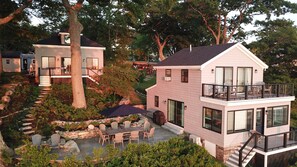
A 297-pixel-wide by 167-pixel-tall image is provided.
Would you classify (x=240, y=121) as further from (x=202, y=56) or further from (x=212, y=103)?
(x=202, y=56)

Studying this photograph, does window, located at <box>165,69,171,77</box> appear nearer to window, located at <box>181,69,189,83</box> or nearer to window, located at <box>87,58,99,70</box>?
window, located at <box>181,69,189,83</box>

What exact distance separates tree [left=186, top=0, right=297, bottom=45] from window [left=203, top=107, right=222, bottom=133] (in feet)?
49.2

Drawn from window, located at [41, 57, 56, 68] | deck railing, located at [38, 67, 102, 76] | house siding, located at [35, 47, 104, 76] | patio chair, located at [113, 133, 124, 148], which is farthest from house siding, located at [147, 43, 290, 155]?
window, located at [41, 57, 56, 68]

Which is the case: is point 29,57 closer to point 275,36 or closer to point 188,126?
point 188,126

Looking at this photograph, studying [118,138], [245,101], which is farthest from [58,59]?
[245,101]

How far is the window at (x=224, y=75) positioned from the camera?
15773mm

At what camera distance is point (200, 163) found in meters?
9.66

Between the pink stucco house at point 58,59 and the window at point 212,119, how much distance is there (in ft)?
38.1

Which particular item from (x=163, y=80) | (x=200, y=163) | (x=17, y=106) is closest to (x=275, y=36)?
(x=163, y=80)

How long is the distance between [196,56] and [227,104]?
5.20m

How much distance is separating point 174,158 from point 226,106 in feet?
17.7

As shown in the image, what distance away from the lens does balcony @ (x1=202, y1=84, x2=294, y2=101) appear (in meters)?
14.1

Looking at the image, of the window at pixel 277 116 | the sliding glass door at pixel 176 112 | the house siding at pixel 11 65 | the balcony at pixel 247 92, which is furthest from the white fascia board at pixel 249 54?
the house siding at pixel 11 65

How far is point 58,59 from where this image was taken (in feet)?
78.1
